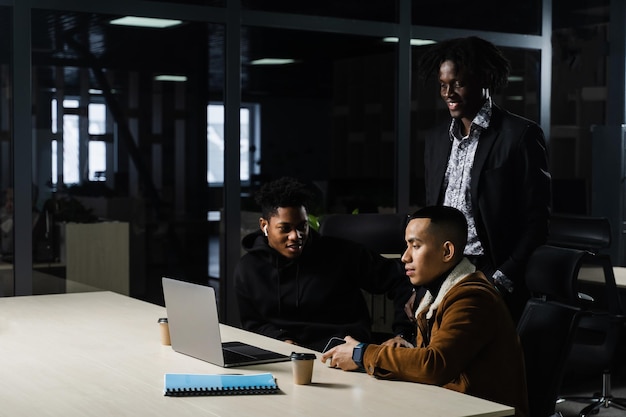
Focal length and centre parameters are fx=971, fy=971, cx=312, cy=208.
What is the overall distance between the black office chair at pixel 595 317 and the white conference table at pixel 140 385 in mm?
1871

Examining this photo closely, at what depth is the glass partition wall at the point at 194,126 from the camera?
5020 millimetres

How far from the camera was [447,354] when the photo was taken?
2553 millimetres

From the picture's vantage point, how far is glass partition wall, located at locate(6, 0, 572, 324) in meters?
5.02

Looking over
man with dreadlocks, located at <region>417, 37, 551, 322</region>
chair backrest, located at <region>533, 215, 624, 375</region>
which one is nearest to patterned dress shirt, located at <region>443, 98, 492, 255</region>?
man with dreadlocks, located at <region>417, 37, 551, 322</region>

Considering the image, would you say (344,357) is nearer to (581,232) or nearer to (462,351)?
(462,351)

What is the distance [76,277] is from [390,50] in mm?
2376

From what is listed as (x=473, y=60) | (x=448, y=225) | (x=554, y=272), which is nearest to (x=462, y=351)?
(x=448, y=225)

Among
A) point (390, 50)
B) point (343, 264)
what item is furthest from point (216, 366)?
point (390, 50)

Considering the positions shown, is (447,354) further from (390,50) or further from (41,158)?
(390,50)

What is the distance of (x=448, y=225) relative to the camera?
2.83m

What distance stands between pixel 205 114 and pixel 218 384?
10.2 feet

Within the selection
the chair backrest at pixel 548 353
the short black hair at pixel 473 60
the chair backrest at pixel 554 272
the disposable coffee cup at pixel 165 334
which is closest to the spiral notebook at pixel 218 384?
the disposable coffee cup at pixel 165 334

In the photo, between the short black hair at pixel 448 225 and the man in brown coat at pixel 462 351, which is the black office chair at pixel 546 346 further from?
the short black hair at pixel 448 225

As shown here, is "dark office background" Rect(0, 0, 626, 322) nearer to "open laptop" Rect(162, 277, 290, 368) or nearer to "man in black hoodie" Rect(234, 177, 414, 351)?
"man in black hoodie" Rect(234, 177, 414, 351)
